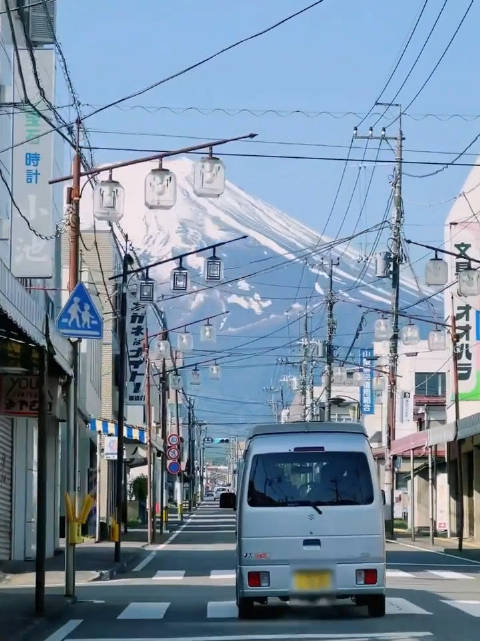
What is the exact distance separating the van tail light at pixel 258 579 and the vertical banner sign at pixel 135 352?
40.0 meters

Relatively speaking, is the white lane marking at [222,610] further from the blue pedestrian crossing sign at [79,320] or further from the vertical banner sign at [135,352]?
the vertical banner sign at [135,352]

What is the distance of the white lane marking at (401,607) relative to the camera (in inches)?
712

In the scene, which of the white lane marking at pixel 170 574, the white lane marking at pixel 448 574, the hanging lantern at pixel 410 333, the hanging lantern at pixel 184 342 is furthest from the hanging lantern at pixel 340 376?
the white lane marking at pixel 170 574

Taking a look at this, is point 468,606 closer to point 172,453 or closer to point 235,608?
point 235,608

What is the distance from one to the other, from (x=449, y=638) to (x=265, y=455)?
12.8 ft

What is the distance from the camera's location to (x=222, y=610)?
62.4 ft

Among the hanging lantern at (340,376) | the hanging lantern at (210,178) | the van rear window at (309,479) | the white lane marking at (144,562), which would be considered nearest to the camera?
the van rear window at (309,479)

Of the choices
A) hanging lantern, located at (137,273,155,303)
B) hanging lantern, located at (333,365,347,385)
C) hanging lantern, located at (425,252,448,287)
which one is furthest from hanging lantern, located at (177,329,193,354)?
hanging lantern, located at (333,365,347,385)

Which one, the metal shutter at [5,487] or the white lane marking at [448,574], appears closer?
the white lane marking at [448,574]

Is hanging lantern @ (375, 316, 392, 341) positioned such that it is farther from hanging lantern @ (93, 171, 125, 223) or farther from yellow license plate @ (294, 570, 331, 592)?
yellow license plate @ (294, 570, 331, 592)

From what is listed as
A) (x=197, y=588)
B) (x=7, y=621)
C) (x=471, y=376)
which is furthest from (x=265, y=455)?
(x=471, y=376)

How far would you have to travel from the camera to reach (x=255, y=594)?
16875 millimetres

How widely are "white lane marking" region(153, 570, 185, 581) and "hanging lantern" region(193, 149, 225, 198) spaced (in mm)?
7841

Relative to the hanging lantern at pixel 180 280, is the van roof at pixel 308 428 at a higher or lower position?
lower
